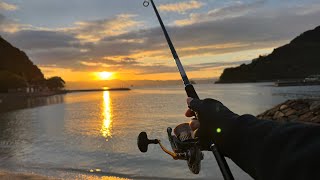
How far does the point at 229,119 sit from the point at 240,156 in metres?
0.24

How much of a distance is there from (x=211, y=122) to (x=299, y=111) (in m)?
19.9

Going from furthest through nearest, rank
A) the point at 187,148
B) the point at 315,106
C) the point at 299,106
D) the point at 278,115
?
the point at 278,115 → the point at 299,106 → the point at 315,106 → the point at 187,148

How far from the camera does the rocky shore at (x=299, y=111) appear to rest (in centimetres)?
1820

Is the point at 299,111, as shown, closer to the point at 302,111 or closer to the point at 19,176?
the point at 302,111

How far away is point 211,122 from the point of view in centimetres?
212

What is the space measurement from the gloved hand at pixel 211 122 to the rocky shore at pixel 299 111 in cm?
1619

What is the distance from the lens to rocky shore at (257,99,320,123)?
18203 mm

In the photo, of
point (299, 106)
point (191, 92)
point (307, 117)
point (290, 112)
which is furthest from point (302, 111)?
point (191, 92)


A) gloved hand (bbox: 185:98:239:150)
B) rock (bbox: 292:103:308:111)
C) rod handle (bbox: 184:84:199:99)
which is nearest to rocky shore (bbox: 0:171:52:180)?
rod handle (bbox: 184:84:199:99)

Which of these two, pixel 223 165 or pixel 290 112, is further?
pixel 290 112

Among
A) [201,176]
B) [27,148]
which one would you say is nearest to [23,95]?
[27,148]

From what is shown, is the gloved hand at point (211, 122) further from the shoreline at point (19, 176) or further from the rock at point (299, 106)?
the rock at point (299, 106)

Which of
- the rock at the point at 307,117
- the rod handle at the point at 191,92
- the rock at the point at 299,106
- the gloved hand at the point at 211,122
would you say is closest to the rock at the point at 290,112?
the rock at the point at 299,106

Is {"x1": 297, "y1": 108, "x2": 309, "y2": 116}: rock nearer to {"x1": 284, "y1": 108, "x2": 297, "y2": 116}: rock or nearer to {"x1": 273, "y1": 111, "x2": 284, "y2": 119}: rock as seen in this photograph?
{"x1": 284, "y1": 108, "x2": 297, "y2": 116}: rock
